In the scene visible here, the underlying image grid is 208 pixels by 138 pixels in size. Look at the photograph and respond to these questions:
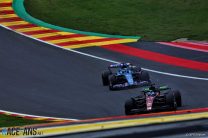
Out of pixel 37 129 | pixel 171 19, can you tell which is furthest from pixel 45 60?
pixel 37 129

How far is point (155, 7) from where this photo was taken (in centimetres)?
2238

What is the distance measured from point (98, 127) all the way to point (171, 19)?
541 inches

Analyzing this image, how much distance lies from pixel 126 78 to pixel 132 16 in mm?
7621

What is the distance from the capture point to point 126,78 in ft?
46.9

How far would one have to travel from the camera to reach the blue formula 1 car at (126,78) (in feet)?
46.3

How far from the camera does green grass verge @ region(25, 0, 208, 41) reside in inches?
781

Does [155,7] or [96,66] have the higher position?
[155,7]

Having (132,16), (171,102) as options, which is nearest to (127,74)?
(171,102)

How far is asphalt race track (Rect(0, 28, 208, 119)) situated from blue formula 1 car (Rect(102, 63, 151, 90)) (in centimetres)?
22

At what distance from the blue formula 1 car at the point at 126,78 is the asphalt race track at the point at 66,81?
0.71 feet

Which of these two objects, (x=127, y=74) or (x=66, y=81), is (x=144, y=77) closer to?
(x=127, y=74)

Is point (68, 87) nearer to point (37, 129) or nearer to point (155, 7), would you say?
point (37, 129)

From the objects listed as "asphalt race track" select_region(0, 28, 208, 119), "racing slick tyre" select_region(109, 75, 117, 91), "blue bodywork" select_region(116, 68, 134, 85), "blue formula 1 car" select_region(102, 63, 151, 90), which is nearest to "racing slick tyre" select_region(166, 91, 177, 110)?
"asphalt race track" select_region(0, 28, 208, 119)

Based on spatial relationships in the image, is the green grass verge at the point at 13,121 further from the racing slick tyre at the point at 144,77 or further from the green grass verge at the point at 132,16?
the green grass verge at the point at 132,16
